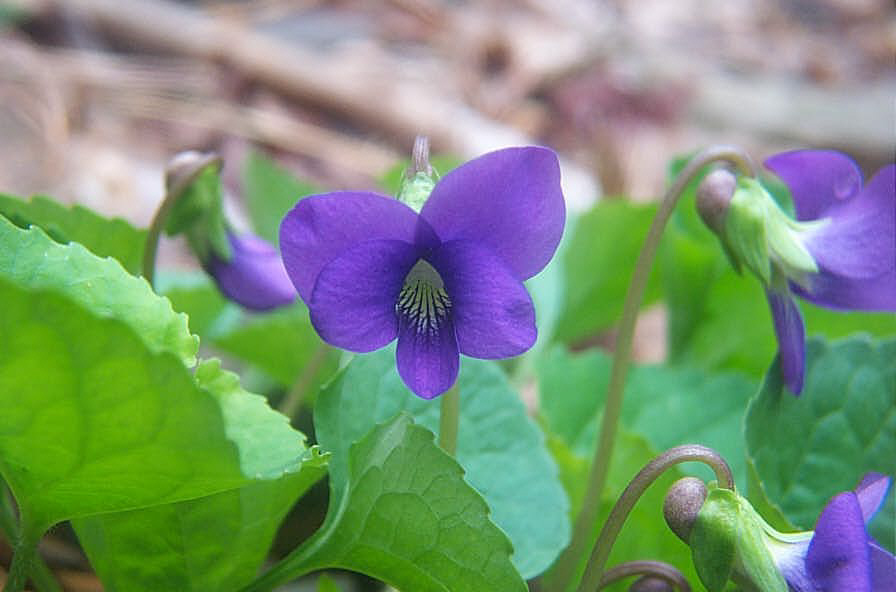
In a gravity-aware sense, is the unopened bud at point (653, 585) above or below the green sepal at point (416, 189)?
below

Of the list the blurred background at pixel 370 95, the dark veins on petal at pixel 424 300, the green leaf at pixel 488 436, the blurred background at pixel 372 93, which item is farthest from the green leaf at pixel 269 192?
the dark veins on petal at pixel 424 300

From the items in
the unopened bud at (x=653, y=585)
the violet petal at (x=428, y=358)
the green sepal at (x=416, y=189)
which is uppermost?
the green sepal at (x=416, y=189)

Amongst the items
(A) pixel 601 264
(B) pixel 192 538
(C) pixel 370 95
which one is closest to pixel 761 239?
(B) pixel 192 538

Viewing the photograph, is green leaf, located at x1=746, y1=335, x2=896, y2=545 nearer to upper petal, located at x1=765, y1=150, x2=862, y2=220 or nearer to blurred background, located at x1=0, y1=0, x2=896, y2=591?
upper petal, located at x1=765, y1=150, x2=862, y2=220

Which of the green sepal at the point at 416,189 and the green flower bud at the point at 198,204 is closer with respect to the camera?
the green sepal at the point at 416,189

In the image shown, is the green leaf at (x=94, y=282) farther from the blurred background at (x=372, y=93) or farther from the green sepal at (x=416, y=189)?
the blurred background at (x=372, y=93)

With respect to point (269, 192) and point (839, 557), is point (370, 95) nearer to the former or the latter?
point (269, 192)
